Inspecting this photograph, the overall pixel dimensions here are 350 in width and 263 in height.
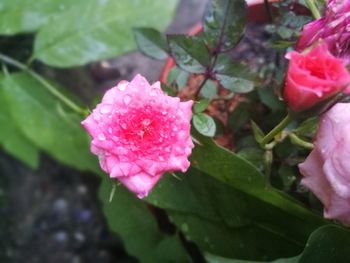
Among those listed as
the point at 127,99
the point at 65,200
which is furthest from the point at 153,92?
the point at 65,200

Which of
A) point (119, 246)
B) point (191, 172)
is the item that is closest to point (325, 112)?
point (191, 172)

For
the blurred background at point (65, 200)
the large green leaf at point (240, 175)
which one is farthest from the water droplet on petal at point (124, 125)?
the blurred background at point (65, 200)

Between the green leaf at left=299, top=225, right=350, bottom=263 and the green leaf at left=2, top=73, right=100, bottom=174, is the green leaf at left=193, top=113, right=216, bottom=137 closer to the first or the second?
the green leaf at left=299, top=225, right=350, bottom=263

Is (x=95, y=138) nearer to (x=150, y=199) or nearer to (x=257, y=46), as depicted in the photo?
(x=150, y=199)

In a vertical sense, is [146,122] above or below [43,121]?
above

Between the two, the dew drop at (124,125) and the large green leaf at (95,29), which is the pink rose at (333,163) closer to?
the dew drop at (124,125)

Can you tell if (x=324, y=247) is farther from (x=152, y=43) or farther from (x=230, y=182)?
(x=152, y=43)

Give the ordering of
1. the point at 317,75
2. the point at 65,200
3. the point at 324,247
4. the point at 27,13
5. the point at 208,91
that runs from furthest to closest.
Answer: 1. the point at 65,200
2. the point at 27,13
3. the point at 208,91
4. the point at 324,247
5. the point at 317,75
